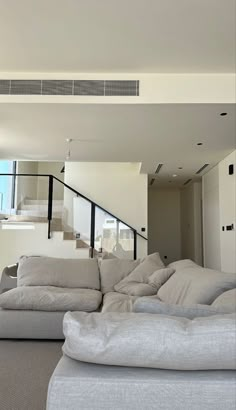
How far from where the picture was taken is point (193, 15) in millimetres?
3156

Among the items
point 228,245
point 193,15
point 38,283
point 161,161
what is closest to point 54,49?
point 193,15

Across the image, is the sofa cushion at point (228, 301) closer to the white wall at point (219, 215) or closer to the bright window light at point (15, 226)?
the white wall at point (219, 215)

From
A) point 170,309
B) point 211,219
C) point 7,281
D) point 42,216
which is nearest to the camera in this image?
point 170,309

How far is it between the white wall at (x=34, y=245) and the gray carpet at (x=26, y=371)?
12.1 ft

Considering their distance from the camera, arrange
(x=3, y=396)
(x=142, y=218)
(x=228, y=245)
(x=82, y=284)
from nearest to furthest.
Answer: (x=3, y=396)
(x=82, y=284)
(x=228, y=245)
(x=142, y=218)

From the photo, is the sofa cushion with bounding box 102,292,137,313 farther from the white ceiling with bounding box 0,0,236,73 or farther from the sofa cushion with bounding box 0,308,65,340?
the white ceiling with bounding box 0,0,236,73

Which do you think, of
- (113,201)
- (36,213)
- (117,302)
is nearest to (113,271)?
(117,302)

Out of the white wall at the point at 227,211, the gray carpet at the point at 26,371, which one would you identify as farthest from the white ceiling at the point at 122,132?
the gray carpet at the point at 26,371

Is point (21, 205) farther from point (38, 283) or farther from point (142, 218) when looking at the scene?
point (38, 283)

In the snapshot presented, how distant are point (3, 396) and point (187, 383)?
1441 millimetres

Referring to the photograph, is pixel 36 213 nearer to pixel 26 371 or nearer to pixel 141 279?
pixel 141 279

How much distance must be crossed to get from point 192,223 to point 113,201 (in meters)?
2.54

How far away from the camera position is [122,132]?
5457mm

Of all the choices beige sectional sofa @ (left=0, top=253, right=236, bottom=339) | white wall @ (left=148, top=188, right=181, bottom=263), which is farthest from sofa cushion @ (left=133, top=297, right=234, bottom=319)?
white wall @ (left=148, top=188, right=181, bottom=263)
